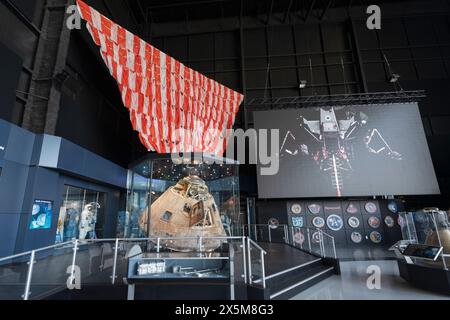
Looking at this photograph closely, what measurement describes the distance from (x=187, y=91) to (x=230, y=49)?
25.5 ft

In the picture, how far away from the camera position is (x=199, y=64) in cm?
1405

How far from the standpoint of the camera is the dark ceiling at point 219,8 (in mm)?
13453

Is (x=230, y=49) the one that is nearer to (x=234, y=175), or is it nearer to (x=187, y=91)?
(x=187, y=91)

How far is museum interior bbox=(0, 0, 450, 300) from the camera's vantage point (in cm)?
396

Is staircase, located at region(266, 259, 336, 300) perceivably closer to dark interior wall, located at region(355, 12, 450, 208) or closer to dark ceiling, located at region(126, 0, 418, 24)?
dark interior wall, located at region(355, 12, 450, 208)

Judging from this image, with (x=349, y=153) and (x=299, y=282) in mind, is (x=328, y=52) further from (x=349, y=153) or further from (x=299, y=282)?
(x=299, y=282)

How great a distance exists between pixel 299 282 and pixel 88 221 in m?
8.52

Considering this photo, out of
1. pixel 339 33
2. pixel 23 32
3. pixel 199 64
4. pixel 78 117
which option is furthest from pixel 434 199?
pixel 23 32

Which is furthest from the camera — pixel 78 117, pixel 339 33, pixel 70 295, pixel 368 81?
pixel 339 33

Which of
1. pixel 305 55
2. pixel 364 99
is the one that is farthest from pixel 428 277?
pixel 305 55

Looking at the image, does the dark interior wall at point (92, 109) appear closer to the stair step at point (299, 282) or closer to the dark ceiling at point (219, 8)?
the dark ceiling at point (219, 8)

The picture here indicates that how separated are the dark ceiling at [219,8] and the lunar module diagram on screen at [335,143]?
26.1ft

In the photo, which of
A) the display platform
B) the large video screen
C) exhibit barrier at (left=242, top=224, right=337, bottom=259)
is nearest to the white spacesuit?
exhibit barrier at (left=242, top=224, right=337, bottom=259)

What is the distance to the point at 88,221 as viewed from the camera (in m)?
9.08
